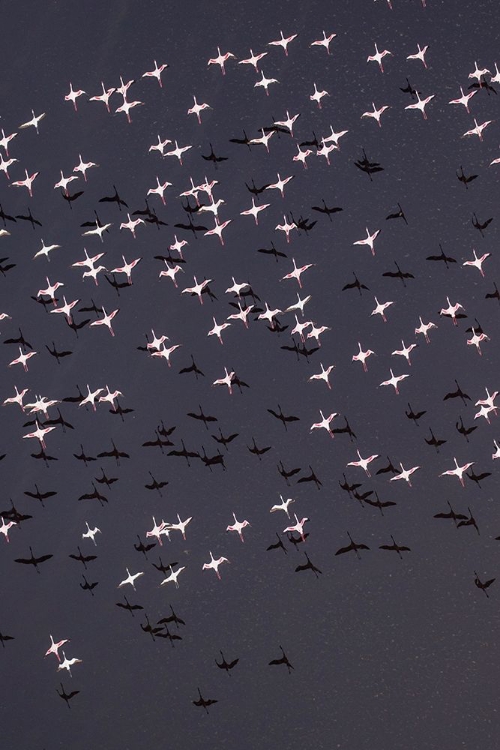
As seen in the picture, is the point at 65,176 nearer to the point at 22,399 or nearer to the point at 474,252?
the point at 22,399

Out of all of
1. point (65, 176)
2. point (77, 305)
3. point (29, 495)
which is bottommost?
point (29, 495)

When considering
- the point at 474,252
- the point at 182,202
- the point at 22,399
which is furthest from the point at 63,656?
the point at 474,252

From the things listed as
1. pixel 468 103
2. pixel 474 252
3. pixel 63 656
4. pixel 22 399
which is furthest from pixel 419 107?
pixel 63 656

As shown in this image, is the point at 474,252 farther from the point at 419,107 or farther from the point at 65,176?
the point at 65,176

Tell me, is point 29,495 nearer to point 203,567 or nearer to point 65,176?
point 203,567

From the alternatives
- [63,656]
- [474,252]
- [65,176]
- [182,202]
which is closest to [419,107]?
[474,252]

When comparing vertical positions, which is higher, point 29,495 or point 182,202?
point 182,202

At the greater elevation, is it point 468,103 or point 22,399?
point 468,103
